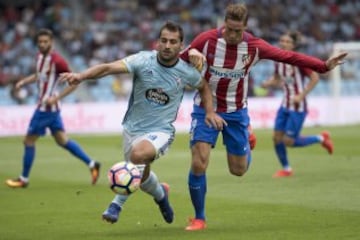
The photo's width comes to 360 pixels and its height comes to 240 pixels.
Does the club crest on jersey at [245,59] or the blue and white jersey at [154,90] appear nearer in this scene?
the blue and white jersey at [154,90]

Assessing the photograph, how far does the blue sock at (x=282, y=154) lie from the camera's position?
15310 millimetres

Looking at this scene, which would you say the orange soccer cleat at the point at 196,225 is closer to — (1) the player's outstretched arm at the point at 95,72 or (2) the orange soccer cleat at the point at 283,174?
(1) the player's outstretched arm at the point at 95,72

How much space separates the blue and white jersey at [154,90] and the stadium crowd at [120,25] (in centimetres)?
1956

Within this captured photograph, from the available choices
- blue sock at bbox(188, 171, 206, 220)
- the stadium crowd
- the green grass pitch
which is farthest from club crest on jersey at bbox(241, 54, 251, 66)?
the stadium crowd

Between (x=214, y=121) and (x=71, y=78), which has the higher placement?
(x=71, y=78)

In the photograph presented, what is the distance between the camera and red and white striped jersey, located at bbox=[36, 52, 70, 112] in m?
14.6

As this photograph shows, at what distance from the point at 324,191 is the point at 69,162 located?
7.84 meters

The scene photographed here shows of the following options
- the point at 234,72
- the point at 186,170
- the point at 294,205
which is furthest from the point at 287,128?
the point at 234,72

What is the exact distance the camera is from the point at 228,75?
10023 millimetres

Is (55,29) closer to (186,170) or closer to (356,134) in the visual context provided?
(356,134)

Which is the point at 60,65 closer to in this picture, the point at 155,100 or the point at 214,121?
the point at 155,100

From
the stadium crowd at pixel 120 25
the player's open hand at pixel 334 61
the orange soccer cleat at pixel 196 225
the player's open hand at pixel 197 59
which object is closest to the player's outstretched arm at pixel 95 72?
the player's open hand at pixel 197 59

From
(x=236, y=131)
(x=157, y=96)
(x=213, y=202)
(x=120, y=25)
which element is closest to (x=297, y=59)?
(x=236, y=131)

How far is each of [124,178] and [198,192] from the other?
4.45ft
